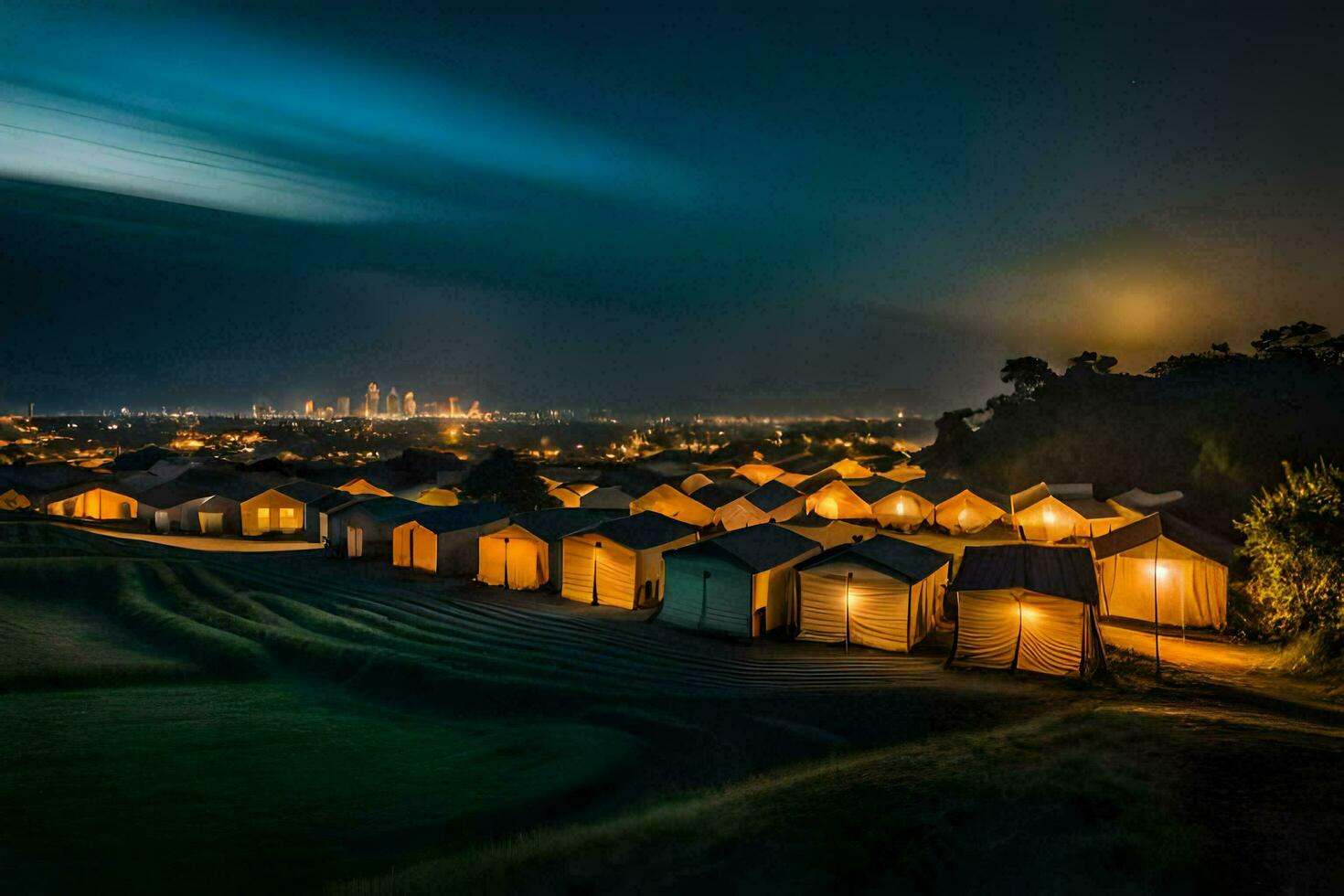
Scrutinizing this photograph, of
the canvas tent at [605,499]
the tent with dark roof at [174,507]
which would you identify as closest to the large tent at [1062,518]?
the canvas tent at [605,499]

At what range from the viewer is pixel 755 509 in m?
34.4

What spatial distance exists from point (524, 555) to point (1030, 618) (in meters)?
14.4

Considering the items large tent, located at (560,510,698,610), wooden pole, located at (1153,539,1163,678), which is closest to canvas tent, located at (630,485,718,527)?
large tent, located at (560,510,698,610)

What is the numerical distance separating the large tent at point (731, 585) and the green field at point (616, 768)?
3.16ft

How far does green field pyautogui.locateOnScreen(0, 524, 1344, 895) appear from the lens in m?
5.63

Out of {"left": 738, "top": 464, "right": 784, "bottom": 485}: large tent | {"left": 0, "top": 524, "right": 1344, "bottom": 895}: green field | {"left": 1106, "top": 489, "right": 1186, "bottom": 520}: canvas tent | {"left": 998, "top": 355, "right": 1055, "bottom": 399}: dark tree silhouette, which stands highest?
{"left": 998, "top": 355, "right": 1055, "bottom": 399}: dark tree silhouette

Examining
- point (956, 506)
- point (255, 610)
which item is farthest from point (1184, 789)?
point (956, 506)

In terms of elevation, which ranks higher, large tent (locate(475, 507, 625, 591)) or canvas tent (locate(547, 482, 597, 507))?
canvas tent (locate(547, 482, 597, 507))

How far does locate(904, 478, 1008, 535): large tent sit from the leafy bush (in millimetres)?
18452

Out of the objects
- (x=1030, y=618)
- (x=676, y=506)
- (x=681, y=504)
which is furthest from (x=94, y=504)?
(x=1030, y=618)

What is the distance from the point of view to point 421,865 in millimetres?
6004

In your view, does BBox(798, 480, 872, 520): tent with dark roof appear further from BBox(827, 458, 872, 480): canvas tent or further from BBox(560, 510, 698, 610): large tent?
BBox(560, 510, 698, 610): large tent

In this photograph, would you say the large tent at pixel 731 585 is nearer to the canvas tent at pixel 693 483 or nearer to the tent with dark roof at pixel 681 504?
the tent with dark roof at pixel 681 504

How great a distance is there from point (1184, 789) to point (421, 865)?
6393mm
